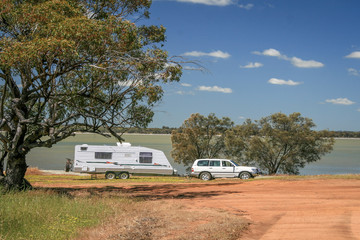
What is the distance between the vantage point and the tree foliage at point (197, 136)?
→ 132ft

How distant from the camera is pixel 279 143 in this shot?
130ft

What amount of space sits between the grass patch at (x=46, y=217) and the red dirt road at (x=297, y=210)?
3938 millimetres

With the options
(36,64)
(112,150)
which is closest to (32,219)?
(36,64)

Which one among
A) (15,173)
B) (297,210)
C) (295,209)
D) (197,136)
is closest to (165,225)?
(297,210)

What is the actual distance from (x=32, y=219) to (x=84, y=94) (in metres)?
7.56

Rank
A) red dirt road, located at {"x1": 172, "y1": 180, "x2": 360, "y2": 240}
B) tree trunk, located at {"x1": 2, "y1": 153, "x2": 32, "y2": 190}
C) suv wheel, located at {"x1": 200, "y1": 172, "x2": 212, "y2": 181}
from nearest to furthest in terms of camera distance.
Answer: red dirt road, located at {"x1": 172, "y1": 180, "x2": 360, "y2": 240} < tree trunk, located at {"x1": 2, "y1": 153, "x2": 32, "y2": 190} < suv wheel, located at {"x1": 200, "y1": 172, "x2": 212, "y2": 181}

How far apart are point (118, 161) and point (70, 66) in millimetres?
16170

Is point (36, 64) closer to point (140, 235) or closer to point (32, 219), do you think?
point (32, 219)

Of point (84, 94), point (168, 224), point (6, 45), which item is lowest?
point (168, 224)

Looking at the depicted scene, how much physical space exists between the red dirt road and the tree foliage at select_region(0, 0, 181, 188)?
17.7 feet

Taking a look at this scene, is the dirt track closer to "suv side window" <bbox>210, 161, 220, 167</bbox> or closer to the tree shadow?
the tree shadow

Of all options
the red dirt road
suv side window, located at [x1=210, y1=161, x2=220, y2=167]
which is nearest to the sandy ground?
the red dirt road

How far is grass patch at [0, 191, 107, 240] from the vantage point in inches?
320

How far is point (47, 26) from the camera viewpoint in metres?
13.7
